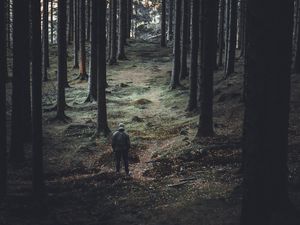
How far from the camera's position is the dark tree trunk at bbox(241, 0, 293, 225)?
690 centimetres

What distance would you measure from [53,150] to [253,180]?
14366mm

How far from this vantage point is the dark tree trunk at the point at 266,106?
6.90 m

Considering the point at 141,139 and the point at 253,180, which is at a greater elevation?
the point at 253,180

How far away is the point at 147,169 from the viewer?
1633cm

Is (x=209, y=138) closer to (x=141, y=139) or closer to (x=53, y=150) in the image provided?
(x=141, y=139)

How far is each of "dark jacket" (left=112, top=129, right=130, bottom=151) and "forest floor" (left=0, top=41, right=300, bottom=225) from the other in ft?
3.22

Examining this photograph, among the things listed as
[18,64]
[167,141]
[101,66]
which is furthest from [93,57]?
[18,64]

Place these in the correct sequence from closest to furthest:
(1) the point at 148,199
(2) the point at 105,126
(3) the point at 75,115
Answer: (1) the point at 148,199, (2) the point at 105,126, (3) the point at 75,115

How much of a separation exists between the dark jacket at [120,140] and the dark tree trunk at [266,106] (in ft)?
29.4

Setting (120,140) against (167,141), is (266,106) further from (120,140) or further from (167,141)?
(167,141)

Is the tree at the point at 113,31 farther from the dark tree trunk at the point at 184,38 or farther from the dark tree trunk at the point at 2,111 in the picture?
the dark tree trunk at the point at 2,111

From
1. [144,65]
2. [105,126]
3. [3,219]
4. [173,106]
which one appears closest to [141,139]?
[105,126]

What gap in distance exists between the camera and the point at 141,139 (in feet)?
68.2

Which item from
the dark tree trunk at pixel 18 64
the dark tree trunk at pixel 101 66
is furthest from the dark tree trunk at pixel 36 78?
the dark tree trunk at pixel 101 66
